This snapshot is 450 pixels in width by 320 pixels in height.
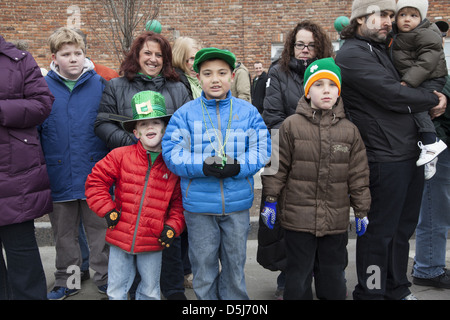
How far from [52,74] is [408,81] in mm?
2699

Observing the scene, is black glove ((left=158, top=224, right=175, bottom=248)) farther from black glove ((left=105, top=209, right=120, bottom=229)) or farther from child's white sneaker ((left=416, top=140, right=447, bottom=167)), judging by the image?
child's white sneaker ((left=416, top=140, right=447, bottom=167))

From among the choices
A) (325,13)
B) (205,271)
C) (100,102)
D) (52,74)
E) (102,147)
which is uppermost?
(325,13)

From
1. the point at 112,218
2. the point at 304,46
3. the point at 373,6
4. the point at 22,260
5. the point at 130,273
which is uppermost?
the point at 373,6

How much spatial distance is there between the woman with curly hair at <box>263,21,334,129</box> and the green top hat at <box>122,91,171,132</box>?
0.87 meters

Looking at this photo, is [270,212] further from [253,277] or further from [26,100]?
[26,100]

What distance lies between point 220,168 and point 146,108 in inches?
27.4

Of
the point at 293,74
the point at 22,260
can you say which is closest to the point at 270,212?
the point at 293,74

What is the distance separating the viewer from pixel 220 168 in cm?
269

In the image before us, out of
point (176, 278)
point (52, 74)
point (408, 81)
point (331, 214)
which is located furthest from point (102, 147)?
point (408, 81)

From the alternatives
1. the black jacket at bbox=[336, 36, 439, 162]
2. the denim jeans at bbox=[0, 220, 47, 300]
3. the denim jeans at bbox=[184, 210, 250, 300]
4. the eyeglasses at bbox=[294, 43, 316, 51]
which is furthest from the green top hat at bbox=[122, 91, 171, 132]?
the black jacket at bbox=[336, 36, 439, 162]

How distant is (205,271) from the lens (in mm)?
2887

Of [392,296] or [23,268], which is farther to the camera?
[392,296]

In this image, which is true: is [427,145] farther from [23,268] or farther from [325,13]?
[325,13]

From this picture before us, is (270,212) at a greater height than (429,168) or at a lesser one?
lesser
